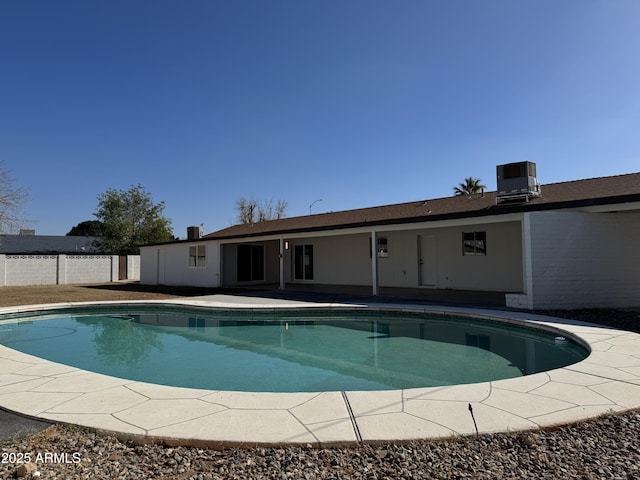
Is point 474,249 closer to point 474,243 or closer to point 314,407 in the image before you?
point 474,243

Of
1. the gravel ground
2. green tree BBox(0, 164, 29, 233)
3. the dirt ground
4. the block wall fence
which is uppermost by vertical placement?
green tree BBox(0, 164, 29, 233)

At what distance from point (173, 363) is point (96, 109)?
13.2 m

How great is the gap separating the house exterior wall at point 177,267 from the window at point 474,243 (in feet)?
36.0

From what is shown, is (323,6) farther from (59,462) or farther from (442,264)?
(59,462)

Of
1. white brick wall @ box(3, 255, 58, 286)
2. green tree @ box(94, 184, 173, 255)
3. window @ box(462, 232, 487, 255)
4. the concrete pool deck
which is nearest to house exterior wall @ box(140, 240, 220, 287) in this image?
white brick wall @ box(3, 255, 58, 286)

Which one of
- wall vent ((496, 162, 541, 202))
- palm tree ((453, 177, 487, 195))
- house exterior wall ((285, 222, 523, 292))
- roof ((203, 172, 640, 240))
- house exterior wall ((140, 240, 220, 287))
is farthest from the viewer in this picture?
palm tree ((453, 177, 487, 195))

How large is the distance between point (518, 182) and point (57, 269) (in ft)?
83.0

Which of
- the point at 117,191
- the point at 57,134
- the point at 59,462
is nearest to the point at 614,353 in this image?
the point at 59,462

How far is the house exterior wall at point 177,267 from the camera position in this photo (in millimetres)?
18562

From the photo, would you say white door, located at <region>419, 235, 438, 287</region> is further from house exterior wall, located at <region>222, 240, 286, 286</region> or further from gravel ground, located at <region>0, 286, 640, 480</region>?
gravel ground, located at <region>0, 286, 640, 480</region>

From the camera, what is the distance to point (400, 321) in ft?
30.5

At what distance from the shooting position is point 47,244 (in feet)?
129

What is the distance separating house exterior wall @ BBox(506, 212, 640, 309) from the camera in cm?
940

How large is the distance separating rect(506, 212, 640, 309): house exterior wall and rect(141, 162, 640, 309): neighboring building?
0.02 meters
